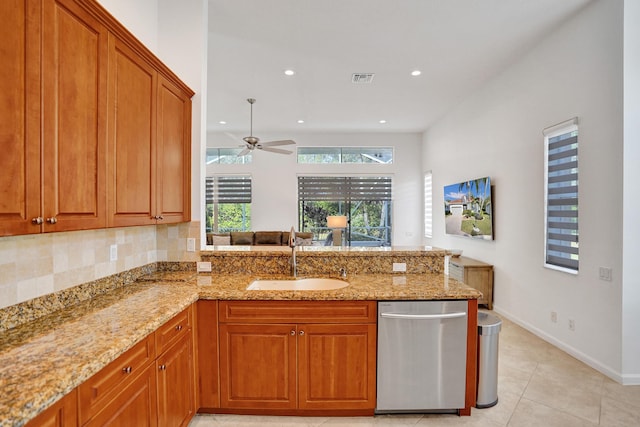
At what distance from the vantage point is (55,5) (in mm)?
1322

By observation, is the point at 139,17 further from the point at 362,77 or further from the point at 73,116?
the point at 362,77

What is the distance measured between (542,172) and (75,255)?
412cm

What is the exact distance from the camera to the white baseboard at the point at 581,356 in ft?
8.30

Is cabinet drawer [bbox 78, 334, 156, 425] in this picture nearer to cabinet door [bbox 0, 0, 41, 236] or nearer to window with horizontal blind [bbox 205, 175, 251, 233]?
cabinet door [bbox 0, 0, 41, 236]

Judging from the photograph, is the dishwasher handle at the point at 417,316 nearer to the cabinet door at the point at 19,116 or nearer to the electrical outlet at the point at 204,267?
the electrical outlet at the point at 204,267

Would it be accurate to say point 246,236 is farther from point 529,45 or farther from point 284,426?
point 529,45

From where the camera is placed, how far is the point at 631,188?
2521 mm

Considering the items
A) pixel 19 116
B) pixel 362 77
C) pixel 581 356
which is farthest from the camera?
pixel 362 77

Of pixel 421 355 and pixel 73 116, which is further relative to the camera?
pixel 421 355

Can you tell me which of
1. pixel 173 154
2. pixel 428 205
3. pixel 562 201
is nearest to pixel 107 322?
pixel 173 154

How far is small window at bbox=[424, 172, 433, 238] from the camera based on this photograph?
689 centimetres

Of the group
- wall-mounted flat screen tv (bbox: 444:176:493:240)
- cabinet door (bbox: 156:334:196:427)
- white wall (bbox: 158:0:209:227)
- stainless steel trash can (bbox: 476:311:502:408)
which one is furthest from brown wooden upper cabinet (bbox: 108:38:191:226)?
wall-mounted flat screen tv (bbox: 444:176:493:240)

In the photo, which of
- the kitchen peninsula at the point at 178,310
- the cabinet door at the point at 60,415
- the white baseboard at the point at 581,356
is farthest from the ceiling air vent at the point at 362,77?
the cabinet door at the point at 60,415

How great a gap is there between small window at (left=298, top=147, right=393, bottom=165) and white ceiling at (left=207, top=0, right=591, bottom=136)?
1.65m
